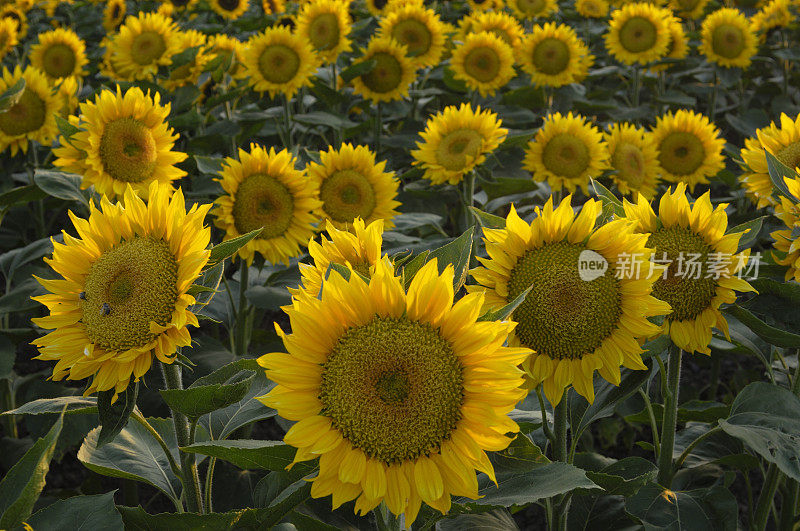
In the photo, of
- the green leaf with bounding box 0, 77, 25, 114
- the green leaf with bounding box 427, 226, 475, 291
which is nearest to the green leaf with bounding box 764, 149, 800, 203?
the green leaf with bounding box 427, 226, 475, 291

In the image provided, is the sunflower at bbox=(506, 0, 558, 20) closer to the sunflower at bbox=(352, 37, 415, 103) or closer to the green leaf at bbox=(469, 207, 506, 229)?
the sunflower at bbox=(352, 37, 415, 103)

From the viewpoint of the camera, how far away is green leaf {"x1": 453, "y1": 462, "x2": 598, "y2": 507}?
1.23 m

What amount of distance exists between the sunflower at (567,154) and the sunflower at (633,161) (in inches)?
2.8

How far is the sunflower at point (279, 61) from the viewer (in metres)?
3.95

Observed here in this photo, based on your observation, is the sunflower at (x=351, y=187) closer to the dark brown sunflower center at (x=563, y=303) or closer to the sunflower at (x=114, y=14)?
the dark brown sunflower center at (x=563, y=303)

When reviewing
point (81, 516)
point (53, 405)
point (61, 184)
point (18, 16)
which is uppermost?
point (18, 16)

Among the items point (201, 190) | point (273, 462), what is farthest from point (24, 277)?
point (273, 462)

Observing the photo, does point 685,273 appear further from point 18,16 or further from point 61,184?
point 18,16

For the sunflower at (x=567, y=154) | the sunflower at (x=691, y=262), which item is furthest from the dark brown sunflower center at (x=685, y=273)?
the sunflower at (x=567, y=154)

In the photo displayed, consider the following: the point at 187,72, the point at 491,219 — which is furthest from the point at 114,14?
the point at 491,219

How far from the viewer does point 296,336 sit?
1.14 metres

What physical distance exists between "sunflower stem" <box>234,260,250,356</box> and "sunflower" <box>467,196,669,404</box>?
1477 mm

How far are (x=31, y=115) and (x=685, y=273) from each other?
2890 mm

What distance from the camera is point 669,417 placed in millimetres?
1851
